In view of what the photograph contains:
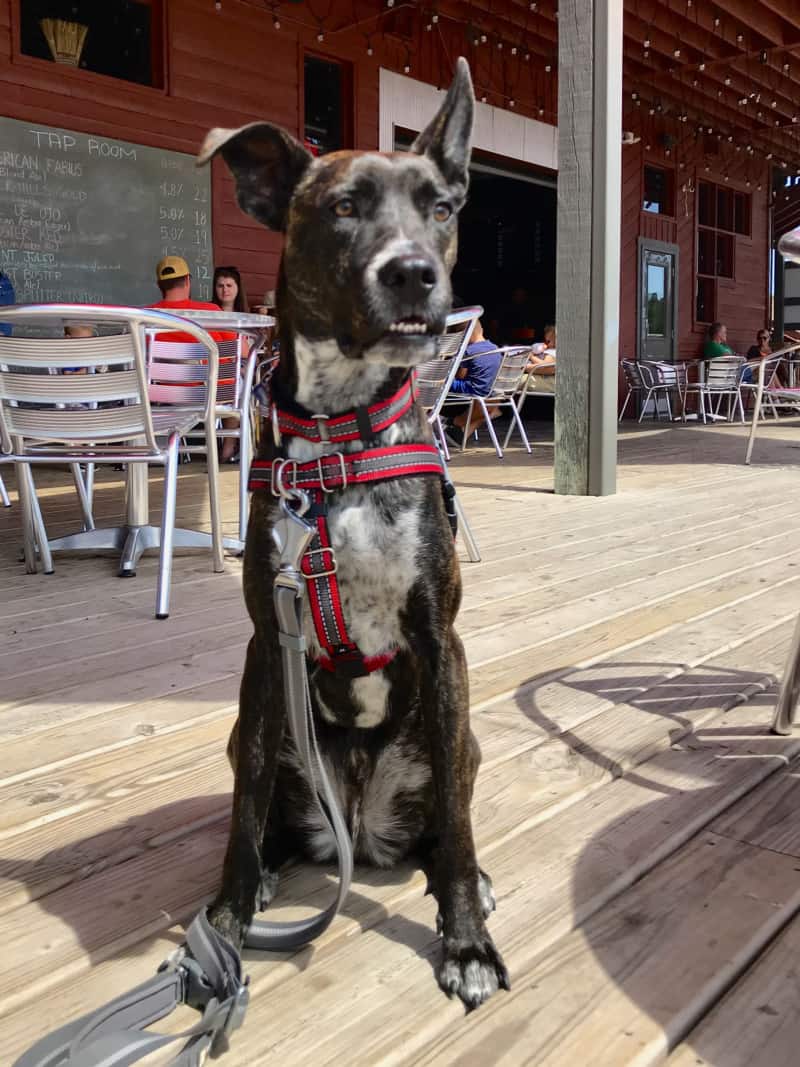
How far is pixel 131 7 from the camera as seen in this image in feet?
24.3

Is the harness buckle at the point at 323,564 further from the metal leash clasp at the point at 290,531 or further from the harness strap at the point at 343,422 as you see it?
the harness strap at the point at 343,422

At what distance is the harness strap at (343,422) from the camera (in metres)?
1.30

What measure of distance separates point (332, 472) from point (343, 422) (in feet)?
0.23

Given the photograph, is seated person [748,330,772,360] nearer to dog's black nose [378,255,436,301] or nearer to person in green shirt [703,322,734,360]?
person in green shirt [703,322,734,360]

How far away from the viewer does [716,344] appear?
13.9 m

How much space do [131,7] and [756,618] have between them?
6.80 metres

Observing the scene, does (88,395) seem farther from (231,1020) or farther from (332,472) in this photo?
(231,1020)

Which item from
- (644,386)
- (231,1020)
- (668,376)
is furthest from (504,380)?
(231,1020)

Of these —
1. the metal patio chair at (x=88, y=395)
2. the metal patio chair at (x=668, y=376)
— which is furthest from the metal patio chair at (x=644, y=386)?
the metal patio chair at (x=88, y=395)

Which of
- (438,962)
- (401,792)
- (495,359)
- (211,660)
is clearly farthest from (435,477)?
(495,359)

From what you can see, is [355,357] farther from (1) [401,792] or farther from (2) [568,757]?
(2) [568,757]

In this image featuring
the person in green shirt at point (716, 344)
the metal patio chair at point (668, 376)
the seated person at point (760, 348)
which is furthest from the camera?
the seated person at point (760, 348)

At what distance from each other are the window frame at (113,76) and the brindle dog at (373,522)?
21.0 ft

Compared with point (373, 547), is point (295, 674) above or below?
below
